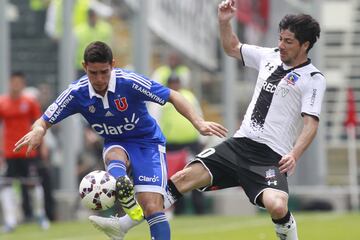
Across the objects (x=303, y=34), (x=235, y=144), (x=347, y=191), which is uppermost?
(x=303, y=34)

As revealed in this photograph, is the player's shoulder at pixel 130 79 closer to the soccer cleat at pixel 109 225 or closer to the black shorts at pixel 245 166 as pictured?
the black shorts at pixel 245 166

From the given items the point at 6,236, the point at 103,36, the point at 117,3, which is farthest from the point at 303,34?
the point at 117,3

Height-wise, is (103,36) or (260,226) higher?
(103,36)

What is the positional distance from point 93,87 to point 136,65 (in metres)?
11.9

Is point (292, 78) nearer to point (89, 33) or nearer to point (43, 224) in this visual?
point (43, 224)

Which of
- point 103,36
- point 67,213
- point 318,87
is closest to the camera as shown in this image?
point 318,87

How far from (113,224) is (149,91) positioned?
3.92ft

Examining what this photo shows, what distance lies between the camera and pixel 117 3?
23406mm

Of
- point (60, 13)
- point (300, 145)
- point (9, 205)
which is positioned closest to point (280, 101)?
point (300, 145)

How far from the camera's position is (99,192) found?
34.6 feet

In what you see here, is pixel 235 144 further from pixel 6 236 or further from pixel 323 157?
pixel 323 157

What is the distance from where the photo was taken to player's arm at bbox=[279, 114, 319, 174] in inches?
399

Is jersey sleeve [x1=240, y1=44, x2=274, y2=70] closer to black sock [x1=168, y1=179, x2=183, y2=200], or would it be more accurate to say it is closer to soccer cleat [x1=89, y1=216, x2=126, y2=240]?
black sock [x1=168, y1=179, x2=183, y2=200]

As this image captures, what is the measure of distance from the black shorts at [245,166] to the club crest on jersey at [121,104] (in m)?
0.78
